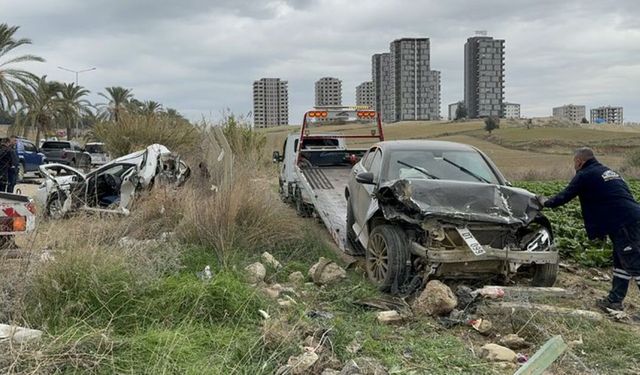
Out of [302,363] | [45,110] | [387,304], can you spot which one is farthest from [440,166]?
[45,110]

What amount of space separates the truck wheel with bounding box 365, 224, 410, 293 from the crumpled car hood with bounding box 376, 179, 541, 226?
23 centimetres

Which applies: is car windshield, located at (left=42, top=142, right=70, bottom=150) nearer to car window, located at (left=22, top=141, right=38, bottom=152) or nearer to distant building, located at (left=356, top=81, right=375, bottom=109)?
car window, located at (left=22, top=141, right=38, bottom=152)

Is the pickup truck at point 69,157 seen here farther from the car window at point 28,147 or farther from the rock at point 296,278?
the rock at point 296,278

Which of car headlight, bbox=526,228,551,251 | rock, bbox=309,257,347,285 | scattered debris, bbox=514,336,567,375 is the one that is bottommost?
rock, bbox=309,257,347,285

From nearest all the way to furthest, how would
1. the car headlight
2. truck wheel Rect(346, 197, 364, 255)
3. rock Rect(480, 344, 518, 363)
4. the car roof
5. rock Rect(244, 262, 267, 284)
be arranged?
1. rock Rect(480, 344, 518, 363)
2. the car headlight
3. rock Rect(244, 262, 267, 284)
4. the car roof
5. truck wheel Rect(346, 197, 364, 255)

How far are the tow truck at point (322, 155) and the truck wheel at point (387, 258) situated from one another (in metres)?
3.64

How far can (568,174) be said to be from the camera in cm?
2714

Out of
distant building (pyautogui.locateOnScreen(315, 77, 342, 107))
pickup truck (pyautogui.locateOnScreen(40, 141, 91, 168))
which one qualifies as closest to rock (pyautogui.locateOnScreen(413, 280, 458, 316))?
pickup truck (pyautogui.locateOnScreen(40, 141, 91, 168))

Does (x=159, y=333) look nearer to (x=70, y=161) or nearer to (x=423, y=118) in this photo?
(x=70, y=161)

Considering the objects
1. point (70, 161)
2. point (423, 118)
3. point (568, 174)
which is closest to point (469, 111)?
point (423, 118)

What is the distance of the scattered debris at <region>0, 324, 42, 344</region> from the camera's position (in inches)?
158

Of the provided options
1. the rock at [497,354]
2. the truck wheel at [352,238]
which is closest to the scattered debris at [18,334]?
the rock at [497,354]

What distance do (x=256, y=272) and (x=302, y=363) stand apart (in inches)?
115

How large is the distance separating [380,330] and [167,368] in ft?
6.94
